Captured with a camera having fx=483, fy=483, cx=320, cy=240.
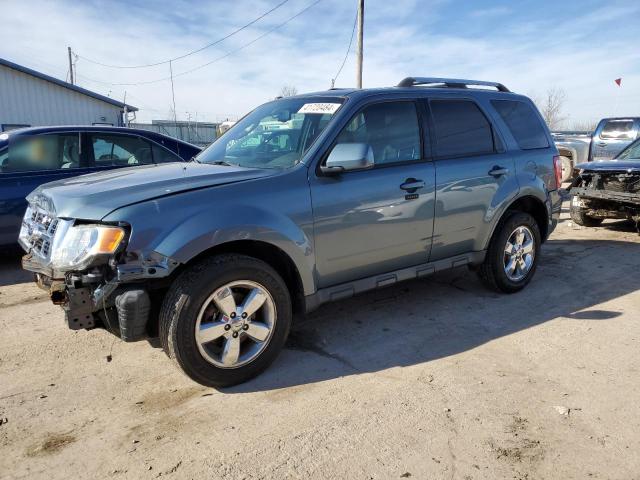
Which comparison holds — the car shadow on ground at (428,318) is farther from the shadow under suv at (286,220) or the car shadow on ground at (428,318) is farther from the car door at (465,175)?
the car door at (465,175)

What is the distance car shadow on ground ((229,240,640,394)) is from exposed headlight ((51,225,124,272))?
119cm

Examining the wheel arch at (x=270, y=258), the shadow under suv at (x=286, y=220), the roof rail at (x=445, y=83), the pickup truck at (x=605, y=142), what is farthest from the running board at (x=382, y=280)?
the pickup truck at (x=605, y=142)

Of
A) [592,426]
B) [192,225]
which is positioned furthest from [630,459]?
[192,225]

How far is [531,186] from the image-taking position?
15.5ft

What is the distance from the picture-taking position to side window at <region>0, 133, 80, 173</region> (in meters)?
5.67

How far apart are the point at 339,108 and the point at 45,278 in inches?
91.1

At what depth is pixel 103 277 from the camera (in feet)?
8.99

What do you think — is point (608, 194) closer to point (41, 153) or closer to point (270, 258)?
point (270, 258)

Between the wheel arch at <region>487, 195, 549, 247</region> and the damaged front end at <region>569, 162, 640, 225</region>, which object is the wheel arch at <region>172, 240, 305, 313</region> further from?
the damaged front end at <region>569, 162, 640, 225</region>

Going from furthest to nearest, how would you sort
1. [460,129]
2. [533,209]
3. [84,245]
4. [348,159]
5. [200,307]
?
[533,209] < [460,129] < [348,159] < [200,307] < [84,245]

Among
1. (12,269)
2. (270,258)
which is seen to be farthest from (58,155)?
(270,258)

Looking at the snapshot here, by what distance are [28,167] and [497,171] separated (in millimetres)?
5276

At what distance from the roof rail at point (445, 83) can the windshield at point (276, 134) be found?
943 millimetres

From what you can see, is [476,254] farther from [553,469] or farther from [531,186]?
[553,469]
